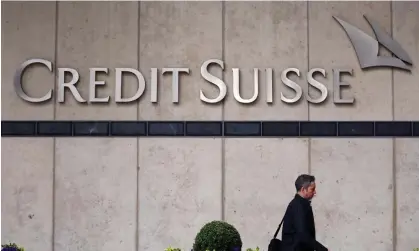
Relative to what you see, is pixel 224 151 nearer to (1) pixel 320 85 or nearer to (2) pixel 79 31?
(1) pixel 320 85

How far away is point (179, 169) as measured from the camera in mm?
9391

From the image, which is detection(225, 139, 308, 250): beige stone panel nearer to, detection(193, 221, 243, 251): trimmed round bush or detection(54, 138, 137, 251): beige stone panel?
detection(54, 138, 137, 251): beige stone panel

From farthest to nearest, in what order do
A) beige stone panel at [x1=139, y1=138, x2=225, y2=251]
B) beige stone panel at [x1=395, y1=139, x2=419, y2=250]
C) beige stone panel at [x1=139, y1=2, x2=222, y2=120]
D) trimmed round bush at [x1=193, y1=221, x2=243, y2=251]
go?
beige stone panel at [x1=139, y1=2, x2=222, y2=120]
beige stone panel at [x1=139, y1=138, x2=225, y2=251]
beige stone panel at [x1=395, y1=139, x2=419, y2=250]
trimmed round bush at [x1=193, y1=221, x2=243, y2=251]

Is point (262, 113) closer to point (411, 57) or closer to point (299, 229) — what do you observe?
point (411, 57)

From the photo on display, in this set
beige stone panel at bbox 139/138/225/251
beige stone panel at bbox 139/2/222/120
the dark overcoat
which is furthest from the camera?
beige stone panel at bbox 139/2/222/120

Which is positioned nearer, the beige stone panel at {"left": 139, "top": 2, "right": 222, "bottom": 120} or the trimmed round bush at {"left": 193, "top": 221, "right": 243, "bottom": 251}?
the trimmed round bush at {"left": 193, "top": 221, "right": 243, "bottom": 251}

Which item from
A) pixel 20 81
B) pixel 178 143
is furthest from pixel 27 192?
pixel 178 143

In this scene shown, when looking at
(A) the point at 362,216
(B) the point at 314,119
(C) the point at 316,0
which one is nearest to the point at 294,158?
(B) the point at 314,119

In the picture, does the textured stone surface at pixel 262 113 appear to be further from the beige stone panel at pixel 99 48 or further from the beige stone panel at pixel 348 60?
the beige stone panel at pixel 99 48

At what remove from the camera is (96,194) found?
9.41m

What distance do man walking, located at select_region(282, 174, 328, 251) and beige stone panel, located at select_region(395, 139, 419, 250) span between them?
9.62 feet

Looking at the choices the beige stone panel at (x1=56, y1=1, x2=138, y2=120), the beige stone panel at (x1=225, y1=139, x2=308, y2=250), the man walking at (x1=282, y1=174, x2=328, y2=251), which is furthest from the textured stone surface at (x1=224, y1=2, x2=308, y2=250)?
the man walking at (x1=282, y1=174, x2=328, y2=251)

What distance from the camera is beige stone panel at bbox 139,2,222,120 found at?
946 centimetres

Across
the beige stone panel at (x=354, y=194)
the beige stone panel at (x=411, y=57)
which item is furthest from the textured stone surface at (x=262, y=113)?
the beige stone panel at (x=411, y=57)
